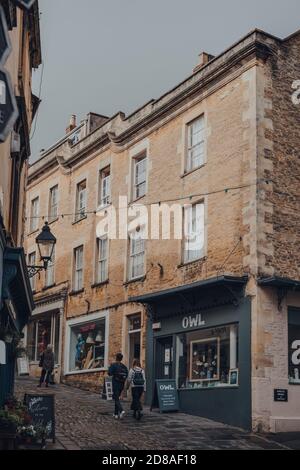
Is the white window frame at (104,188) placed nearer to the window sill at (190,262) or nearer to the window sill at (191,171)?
the window sill at (191,171)

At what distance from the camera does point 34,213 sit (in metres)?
32.0

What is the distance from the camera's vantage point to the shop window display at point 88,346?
2558cm

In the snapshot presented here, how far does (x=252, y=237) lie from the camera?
61.9 feet

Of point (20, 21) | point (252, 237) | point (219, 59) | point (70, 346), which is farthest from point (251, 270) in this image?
point (70, 346)

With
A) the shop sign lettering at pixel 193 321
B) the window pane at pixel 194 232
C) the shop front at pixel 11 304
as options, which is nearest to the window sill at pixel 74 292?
the window pane at pixel 194 232

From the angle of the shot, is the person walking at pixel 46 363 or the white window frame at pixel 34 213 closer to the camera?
the person walking at pixel 46 363

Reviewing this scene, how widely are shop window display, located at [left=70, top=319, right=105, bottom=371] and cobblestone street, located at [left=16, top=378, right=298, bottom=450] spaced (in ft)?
15.2

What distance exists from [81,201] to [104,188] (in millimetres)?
1898

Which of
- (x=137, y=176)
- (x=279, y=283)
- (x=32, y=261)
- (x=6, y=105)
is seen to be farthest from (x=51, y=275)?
(x=6, y=105)

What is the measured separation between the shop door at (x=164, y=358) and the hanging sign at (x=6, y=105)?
14.2 m

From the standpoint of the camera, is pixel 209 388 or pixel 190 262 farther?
pixel 190 262

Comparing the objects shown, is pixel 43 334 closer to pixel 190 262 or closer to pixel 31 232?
pixel 31 232

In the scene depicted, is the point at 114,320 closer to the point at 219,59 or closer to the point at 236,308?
the point at 236,308
